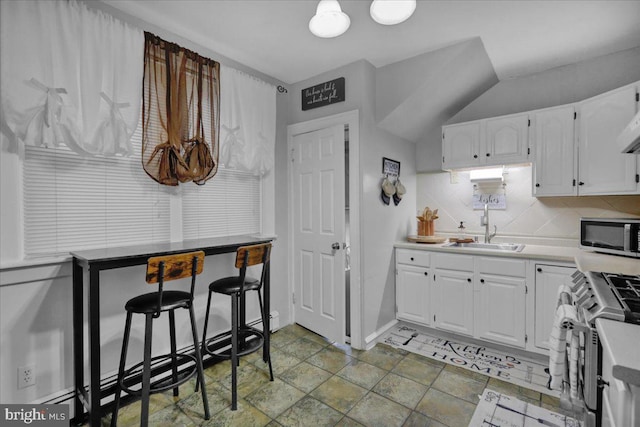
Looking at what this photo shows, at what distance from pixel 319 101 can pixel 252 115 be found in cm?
69

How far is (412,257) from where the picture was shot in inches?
123

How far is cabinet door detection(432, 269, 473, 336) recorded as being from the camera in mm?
2805

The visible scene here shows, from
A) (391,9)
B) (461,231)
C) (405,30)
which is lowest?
(461,231)

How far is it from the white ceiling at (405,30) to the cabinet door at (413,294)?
2051 mm

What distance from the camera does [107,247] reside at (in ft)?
6.63

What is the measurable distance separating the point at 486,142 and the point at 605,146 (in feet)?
2.88

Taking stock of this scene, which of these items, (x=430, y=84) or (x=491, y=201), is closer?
(x=430, y=84)

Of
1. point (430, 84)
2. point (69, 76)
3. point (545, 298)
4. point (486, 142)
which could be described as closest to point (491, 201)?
point (486, 142)

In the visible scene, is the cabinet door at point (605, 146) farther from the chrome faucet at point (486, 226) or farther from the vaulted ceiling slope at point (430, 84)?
the vaulted ceiling slope at point (430, 84)

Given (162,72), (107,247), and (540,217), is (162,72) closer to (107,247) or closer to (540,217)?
(107,247)

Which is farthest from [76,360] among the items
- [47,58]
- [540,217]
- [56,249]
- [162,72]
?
[540,217]

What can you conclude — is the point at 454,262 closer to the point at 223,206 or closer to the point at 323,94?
the point at 323,94

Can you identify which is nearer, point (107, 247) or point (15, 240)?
point (15, 240)

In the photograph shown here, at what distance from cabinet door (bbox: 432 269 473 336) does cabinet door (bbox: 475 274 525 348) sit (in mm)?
82
